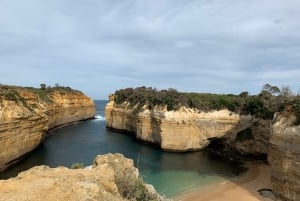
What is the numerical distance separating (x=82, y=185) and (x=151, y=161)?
62.7 ft

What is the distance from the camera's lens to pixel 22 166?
71.8ft

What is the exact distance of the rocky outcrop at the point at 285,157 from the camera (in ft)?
49.2

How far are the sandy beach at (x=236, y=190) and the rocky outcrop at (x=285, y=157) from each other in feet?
4.79

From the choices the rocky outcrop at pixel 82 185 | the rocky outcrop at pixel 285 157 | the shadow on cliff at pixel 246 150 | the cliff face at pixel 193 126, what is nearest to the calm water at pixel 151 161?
the shadow on cliff at pixel 246 150

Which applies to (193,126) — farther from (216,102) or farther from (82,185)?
(82,185)

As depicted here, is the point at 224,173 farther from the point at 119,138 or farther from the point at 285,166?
the point at 119,138

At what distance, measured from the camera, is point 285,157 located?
51.4 feet

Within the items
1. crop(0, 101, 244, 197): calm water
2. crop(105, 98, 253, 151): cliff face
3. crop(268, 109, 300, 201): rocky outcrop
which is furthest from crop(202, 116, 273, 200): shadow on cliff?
crop(268, 109, 300, 201): rocky outcrop

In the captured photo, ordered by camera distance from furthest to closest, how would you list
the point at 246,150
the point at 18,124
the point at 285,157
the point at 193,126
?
the point at 193,126
the point at 246,150
the point at 18,124
the point at 285,157

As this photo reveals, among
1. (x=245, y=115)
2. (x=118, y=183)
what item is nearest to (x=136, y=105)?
(x=245, y=115)

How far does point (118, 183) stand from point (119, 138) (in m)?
30.2

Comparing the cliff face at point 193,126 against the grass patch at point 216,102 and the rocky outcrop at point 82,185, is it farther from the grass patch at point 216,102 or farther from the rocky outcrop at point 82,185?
the rocky outcrop at point 82,185

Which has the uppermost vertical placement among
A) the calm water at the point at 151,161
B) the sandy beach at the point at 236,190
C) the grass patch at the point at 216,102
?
the grass patch at the point at 216,102

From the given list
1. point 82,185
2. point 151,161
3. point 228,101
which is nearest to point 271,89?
point 228,101
